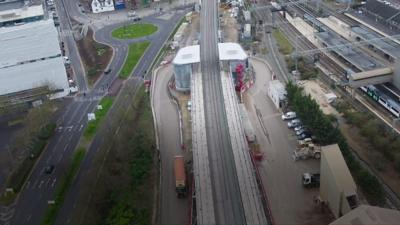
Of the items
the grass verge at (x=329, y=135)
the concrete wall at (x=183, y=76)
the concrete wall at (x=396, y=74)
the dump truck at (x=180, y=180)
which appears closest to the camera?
the grass verge at (x=329, y=135)

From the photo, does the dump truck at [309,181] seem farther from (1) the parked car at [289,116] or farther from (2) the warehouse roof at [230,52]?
(2) the warehouse roof at [230,52]

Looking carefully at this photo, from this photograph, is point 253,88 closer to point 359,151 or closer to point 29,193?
point 359,151

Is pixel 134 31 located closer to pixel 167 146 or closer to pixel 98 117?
pixel 98 117

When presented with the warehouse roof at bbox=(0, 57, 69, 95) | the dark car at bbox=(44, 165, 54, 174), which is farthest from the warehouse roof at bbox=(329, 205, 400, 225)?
the warehouse roof at bbox=(0, 57, 69, 95)

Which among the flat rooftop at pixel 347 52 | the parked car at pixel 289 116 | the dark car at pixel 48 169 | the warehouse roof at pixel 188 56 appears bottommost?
the dark car at pixel 48 169

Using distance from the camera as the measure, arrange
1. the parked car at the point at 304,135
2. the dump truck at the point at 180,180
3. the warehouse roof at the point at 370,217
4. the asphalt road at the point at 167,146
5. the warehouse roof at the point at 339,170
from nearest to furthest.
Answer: the warehouse roof at the point at 370,217 < the warehouse roof at the point at 339,170 < the asphalt road at the point at 167,146 < the dump truck at the point at 180,180 < the parked car at the point at 304,135

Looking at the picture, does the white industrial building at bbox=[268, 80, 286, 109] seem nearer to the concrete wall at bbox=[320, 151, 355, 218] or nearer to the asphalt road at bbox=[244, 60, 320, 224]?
the asphalt road at bbox=[244, 60, 320, 224]

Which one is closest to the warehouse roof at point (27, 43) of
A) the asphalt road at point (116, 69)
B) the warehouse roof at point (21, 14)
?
the warehouse roof at point (21, 14)
